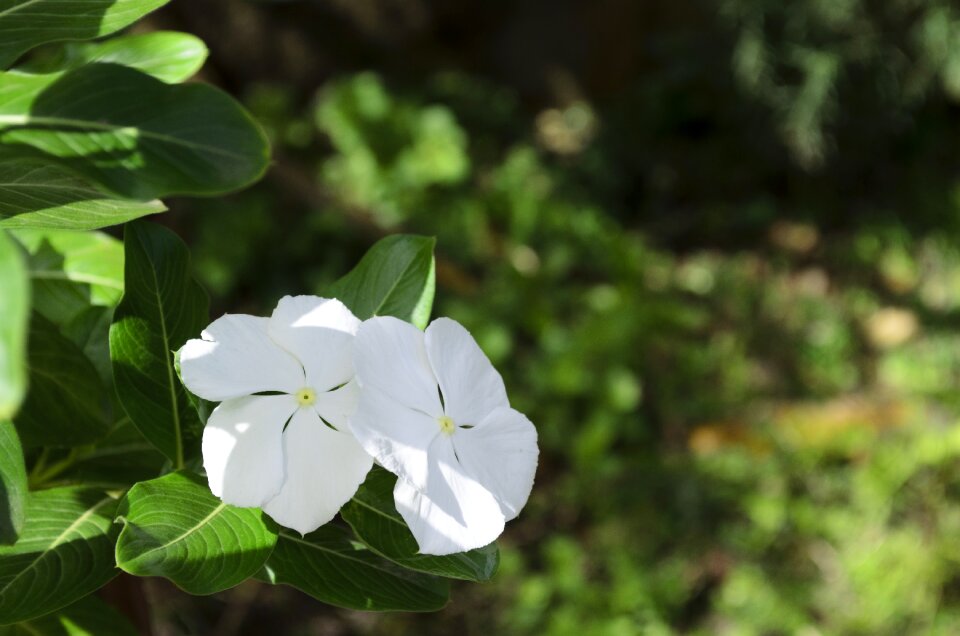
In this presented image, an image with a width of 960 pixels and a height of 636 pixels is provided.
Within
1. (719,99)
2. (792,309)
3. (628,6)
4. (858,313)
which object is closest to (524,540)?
(792,309)

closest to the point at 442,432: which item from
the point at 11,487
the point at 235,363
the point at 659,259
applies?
the point at 235,363

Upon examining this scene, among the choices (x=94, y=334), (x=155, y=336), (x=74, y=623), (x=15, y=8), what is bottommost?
(x=74, y=623)

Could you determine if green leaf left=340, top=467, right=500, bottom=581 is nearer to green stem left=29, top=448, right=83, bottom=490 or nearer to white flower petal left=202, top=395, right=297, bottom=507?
white flower petal left=202, top=395, right=297, bottom=507

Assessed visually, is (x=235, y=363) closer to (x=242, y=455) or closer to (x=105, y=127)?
(x=242, y=455)

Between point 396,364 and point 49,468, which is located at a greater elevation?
point 396,364

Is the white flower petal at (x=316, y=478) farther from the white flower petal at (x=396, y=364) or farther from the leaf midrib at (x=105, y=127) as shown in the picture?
the leaf midrib at (x=105, y=127)

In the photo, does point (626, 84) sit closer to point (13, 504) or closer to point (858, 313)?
point (858, 313)
